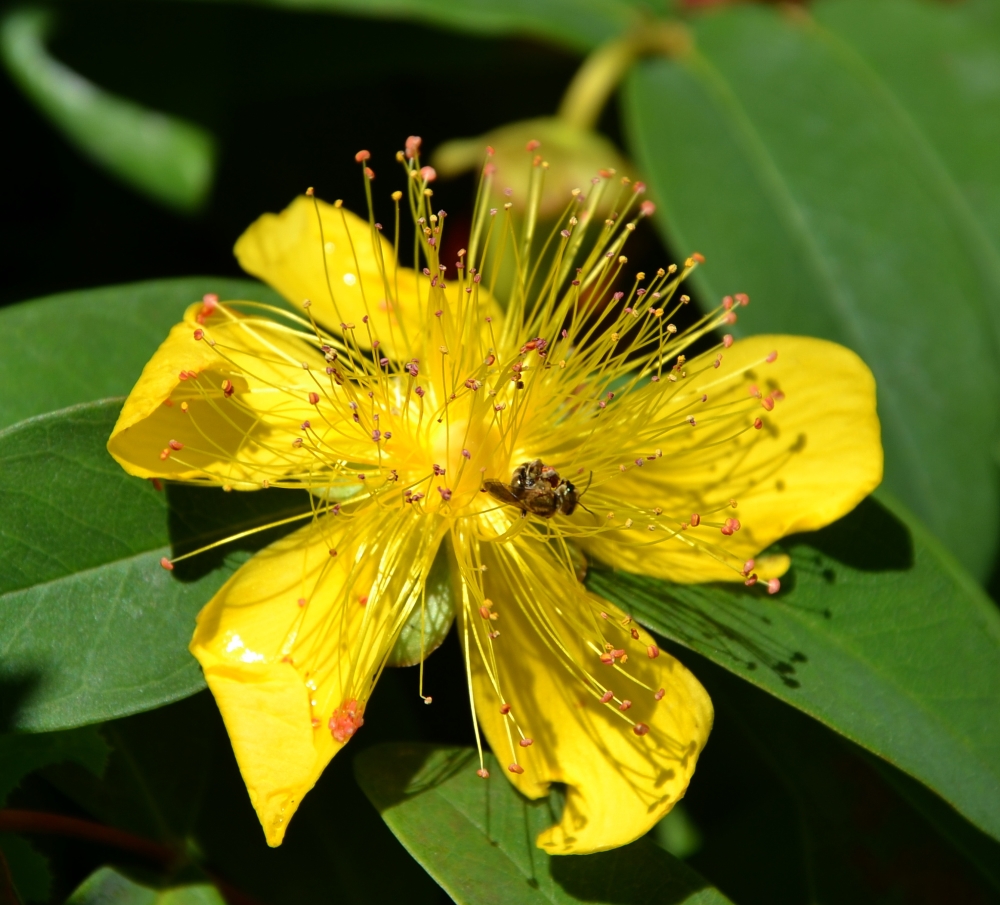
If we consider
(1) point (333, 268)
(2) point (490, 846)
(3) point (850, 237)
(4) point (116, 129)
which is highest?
(3) point (850, 237)

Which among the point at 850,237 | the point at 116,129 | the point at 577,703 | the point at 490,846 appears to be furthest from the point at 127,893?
the point at 850,237

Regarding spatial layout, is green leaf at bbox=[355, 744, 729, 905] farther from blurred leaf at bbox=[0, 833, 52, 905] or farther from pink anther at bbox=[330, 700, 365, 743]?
blurred leaf at bbox=[0, 833, 52, 905]

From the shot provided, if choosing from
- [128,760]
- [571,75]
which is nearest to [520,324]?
[128,760]

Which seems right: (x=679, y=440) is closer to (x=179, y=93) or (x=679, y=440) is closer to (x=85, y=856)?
(x=85, y=856)

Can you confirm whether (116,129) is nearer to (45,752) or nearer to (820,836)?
(45,752)

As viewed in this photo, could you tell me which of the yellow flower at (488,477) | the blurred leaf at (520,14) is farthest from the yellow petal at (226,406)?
the blurred leaf at (520,14)

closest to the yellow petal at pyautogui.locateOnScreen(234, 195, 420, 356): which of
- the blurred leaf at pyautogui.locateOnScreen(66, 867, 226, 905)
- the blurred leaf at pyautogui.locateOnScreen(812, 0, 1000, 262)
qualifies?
the blurred leaf at pyautogui.locateOnScreen(66, 867, 226, 905)

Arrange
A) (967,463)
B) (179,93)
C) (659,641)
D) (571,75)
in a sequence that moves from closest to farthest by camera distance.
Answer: (659,641) < (967,463) < (179,93) < (571,75)
